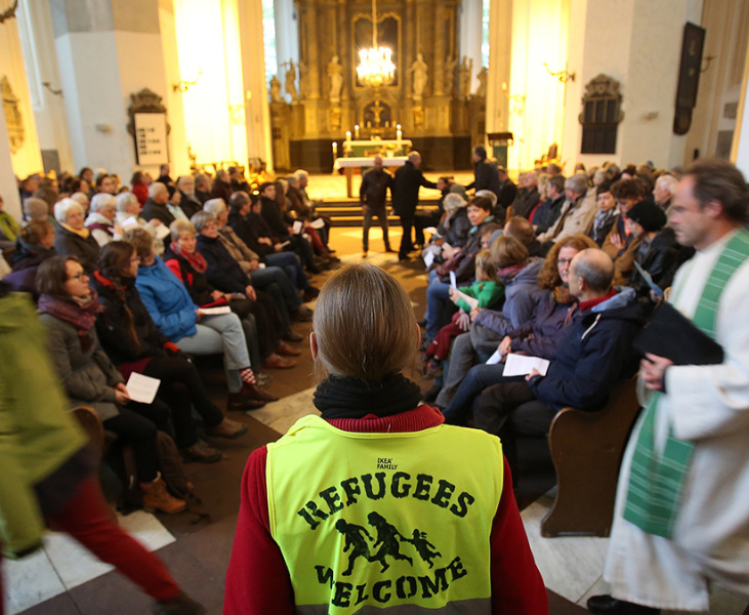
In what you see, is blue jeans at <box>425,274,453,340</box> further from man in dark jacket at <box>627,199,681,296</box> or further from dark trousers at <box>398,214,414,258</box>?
dark trousers at <box>398,214,414,258</box>

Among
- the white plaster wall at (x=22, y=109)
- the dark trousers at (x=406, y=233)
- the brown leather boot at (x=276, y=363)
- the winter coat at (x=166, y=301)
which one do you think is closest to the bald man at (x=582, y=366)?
Answer: the winter coat at (x=166, y=301)

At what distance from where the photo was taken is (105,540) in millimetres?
1792

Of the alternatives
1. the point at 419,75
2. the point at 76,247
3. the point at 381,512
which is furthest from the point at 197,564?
the point at 419,75

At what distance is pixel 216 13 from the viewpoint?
50.8 feet

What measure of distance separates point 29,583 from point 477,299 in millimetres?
3207

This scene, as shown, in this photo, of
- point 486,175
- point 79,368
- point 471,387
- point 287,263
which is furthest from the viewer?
point 486,175

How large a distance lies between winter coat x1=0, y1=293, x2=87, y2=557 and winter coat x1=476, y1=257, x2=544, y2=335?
271 cm

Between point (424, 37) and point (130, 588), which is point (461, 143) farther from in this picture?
point (130, 588)

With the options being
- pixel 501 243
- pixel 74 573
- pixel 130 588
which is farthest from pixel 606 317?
pixel 74 573

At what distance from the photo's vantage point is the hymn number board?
1038 centimetres

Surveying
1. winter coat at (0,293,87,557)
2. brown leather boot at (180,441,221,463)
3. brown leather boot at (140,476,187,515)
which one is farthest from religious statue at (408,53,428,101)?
winter coat at (0,293,87,557)

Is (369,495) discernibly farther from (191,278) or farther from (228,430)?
(191,278)

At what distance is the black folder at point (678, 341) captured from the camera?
1734 mm

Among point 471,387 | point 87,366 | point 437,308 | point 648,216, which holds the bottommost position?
point 437,308
